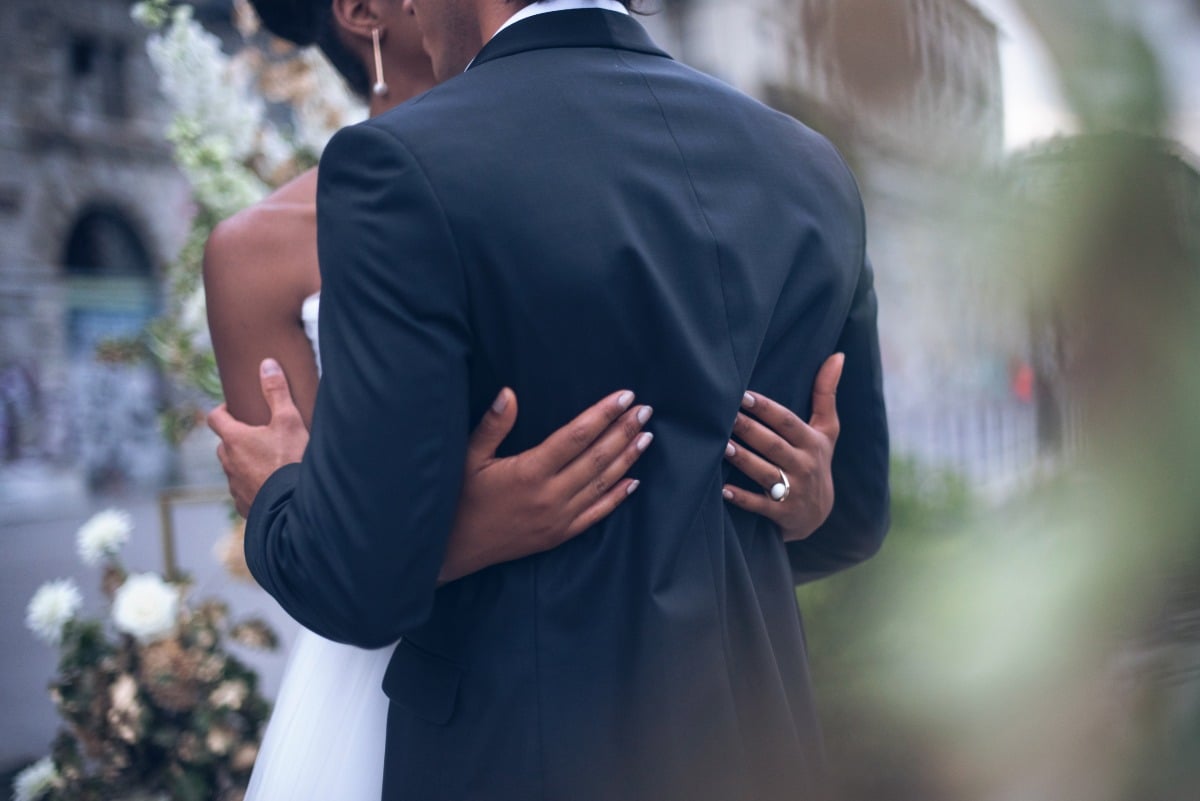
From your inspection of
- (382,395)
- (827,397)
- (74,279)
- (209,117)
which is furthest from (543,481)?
(74,279)

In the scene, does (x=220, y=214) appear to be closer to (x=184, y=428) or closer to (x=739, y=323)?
(x=184, y=428)

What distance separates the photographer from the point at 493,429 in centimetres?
92

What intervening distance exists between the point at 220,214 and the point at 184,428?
0.53 metres

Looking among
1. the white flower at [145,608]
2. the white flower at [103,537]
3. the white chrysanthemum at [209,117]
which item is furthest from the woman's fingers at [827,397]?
the white flower at [103,537]

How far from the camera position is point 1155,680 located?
213 mm

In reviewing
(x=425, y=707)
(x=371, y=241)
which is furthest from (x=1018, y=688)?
(x=425, y=707)

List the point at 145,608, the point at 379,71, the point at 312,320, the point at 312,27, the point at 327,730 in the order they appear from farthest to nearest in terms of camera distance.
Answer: the point at 145,608 → the point at 312,27 → the point at 379,71 → the point at 312,320 → the point at 327,730

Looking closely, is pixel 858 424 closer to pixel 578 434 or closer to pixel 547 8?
pixel 578 434

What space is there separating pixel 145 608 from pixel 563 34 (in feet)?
6.17

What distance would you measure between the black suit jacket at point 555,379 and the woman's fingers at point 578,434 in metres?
0.03

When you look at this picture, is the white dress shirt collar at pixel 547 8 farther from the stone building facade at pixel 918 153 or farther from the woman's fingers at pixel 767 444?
the stone building facade at pixel 918 153

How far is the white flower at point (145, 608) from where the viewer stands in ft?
7.73

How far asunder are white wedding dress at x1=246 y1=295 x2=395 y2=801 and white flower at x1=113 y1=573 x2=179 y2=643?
117 centimetres

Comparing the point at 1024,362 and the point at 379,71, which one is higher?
the point at 1024,362
